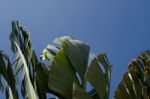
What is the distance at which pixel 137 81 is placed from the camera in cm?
602

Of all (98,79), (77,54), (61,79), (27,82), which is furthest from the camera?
(77,54)

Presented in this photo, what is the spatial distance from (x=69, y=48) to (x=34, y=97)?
4.65 ft


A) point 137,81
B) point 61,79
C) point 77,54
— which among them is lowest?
point 137,81

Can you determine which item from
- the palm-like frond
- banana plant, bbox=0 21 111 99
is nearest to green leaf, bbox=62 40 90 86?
banana plant, bbox=0 21 111 99

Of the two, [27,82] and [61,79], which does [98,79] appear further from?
[27,82]

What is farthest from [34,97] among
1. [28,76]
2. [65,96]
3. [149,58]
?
[149,58]

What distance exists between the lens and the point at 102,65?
632 centimetres

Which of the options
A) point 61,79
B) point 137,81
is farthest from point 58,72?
point 137,81

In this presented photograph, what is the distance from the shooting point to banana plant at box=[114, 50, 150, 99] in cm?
577

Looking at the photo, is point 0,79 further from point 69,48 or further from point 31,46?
point 69,48

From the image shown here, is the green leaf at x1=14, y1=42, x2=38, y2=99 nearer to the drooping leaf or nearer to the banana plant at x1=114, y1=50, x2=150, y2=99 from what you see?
the drooping leaf

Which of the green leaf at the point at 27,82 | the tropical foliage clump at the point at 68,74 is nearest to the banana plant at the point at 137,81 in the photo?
the tropical foliage clump at the point at 68,74

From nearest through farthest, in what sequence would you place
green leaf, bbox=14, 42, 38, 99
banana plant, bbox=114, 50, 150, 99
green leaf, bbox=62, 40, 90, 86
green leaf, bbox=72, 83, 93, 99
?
green leaf, bbox=14, 42, 38, 99, green leaf, bbox=72, 83, 93, 99, banana plant, bbox=114, 50, 150, 99, green leaf, bbox=62, 40, 90, 86

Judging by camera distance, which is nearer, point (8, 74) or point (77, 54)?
point (8, 74)
